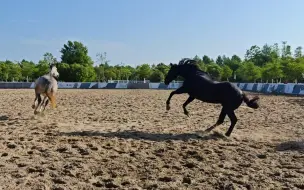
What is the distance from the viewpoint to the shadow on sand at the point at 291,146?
341 inches

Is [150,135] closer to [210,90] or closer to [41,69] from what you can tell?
[210,90]

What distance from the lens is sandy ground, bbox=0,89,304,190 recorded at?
5.97 meters

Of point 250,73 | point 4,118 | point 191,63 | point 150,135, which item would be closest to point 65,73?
point 250,73

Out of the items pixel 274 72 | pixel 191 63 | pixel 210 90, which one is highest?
pixel 274 72

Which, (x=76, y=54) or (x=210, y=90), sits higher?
(x=76, y=54)

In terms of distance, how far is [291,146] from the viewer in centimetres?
891

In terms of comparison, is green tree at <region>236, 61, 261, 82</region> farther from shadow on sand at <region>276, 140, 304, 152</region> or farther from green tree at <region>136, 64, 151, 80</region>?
shadow on sand at <region>276, 140, 304, 152</region>

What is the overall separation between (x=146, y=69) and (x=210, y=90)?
95.7m

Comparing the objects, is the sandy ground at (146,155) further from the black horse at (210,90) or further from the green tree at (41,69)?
the green tree at (41,69)

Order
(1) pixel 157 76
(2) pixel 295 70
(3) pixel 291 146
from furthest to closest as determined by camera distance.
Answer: (1) pixel 157 76 < (2) pixel 295 70 < (3) pixel 291 146

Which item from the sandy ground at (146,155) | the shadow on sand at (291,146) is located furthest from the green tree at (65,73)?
the shadow on sand at (291,146)

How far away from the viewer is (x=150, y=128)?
1138 centimetres

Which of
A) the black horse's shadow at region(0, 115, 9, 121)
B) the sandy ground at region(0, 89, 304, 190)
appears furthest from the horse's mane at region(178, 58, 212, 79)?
the black horse's shadow at region(0, 115, 9, 121)

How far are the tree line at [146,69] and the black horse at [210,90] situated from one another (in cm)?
5553
